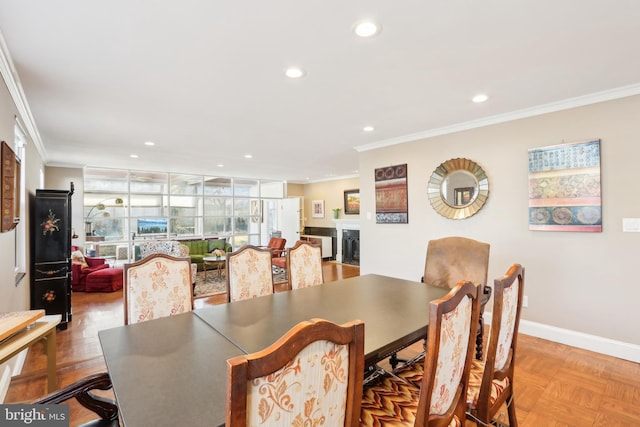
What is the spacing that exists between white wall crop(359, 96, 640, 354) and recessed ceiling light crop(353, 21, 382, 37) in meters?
2.27

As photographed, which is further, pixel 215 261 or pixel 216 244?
pixel 216 244

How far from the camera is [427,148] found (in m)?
3.96

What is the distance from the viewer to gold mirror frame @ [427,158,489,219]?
3467 millimetres

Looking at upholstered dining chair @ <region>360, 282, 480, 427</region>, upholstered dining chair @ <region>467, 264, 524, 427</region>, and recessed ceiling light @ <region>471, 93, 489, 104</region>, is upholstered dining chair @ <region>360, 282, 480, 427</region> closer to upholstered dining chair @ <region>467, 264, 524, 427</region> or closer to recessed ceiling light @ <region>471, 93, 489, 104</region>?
upholstered dining chair @ <region>467, 264, 524, 427</region>

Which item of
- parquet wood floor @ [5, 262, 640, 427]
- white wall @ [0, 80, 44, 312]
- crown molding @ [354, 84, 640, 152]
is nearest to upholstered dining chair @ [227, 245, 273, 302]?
parquet wood floor @ [5, 262, 640, 427]

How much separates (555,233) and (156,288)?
3.48 metres

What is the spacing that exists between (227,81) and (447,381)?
93.7 inches

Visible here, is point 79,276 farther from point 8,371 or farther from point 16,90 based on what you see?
point 16,90

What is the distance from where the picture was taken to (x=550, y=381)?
7.65 feet

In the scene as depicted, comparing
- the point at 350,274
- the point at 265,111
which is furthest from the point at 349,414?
the point at 350,274

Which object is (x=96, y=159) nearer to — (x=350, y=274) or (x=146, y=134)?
(x=146, y=134)

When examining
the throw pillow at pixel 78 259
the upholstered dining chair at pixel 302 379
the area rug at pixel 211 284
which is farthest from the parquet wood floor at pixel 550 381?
the throw pillow at pixel 78 259

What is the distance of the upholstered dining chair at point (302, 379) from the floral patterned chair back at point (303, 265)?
1.79 m

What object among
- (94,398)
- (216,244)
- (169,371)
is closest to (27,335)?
(94,398)
